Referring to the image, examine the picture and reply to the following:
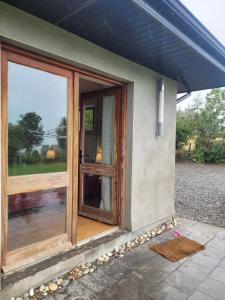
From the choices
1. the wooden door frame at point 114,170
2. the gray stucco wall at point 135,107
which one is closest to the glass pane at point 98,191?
the wooden door frame at point 114,170

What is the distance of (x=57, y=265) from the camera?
9.05 ft

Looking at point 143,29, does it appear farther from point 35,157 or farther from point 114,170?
point 114,170

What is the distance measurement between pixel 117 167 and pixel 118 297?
1.91 metres

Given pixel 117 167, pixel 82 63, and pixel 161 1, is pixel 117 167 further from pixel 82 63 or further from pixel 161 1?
pixel 161 1

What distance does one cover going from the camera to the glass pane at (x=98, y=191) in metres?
4.11

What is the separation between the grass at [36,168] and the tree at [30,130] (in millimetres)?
111

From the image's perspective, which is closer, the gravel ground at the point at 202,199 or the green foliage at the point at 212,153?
the gravel ground at the point at 202,199

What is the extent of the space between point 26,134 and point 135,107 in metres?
1.78

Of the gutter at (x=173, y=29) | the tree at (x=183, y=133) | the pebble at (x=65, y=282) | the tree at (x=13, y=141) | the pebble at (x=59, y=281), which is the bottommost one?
the pebble at (x=65, y=282)

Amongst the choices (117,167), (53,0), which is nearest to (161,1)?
(53,0)

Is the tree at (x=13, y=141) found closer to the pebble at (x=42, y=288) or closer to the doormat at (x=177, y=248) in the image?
the pebble at (x=42, y=288)

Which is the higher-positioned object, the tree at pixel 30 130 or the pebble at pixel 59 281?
the tree at pixel 30 130

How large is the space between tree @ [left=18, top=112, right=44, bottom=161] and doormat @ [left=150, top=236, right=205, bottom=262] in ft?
7.38

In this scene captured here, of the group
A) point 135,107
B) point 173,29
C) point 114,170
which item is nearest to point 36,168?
point 114,170
